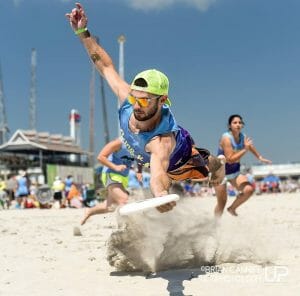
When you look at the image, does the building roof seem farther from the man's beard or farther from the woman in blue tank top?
the man's beard

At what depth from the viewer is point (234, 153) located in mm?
8305

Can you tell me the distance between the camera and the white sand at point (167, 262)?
3.90 metres

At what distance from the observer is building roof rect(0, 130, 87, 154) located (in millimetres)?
36750

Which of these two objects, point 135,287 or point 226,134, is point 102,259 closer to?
point 135,287

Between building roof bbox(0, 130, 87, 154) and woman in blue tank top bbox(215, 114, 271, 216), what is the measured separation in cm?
2884

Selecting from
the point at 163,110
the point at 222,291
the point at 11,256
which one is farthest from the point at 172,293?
the point at 11,256

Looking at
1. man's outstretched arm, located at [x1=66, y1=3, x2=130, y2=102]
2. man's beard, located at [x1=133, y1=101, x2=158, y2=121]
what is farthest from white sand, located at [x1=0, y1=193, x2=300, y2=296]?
man's outstretched arm, located at [x1=66, y1=3, x2=130, y2=102]

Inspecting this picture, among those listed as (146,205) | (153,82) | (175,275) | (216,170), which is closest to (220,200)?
(216,170)

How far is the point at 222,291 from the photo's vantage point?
3.71 metres

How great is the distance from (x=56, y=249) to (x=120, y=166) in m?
1.99

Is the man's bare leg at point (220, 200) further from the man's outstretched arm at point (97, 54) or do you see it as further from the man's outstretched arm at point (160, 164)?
the man's outstretched arm at point (160, 164)

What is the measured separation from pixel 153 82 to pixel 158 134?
15.4 inches

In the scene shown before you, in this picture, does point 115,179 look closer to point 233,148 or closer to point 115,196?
point 115,196

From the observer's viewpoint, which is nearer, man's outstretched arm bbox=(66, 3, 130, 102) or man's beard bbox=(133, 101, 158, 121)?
man's beard bbox=(133, 101, 158, 121)
